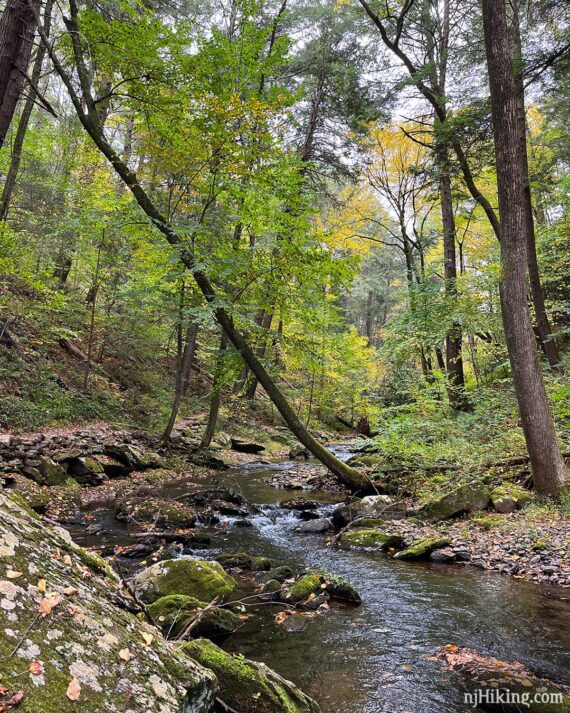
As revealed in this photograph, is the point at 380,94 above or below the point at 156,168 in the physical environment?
above

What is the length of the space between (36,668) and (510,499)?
Answer: 325 inches

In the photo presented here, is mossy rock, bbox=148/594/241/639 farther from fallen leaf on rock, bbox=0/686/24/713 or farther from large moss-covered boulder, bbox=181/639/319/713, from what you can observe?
fallen leaf on rock, bbox=0/686/24/713

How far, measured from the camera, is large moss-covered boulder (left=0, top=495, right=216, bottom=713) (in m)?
1.42

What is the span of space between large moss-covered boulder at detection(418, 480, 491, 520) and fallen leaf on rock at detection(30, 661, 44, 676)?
8057 millimetres

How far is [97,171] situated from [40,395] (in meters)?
9.46

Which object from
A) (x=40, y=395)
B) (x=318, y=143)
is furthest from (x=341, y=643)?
(x=318, y=143)

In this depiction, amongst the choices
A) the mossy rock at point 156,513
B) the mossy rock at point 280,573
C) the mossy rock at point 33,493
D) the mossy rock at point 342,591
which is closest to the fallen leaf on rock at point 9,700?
the mossy rock at point 342,591

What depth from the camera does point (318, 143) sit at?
761 inches

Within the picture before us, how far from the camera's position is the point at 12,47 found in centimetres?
658

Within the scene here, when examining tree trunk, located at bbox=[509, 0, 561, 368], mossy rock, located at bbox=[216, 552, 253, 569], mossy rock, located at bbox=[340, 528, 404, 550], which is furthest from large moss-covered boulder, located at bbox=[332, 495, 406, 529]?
tree trunk, located at bbox=[509, 0, 561, 368]

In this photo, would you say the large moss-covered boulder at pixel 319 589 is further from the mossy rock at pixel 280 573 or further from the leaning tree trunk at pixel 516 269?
the leaning tree trunk at pixel 516 269

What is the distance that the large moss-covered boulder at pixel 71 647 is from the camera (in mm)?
1416

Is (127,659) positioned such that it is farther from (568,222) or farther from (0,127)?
(568,222)

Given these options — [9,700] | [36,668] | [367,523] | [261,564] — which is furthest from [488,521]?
[9,700]
